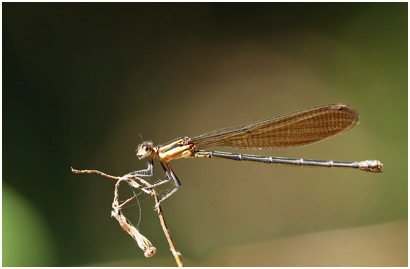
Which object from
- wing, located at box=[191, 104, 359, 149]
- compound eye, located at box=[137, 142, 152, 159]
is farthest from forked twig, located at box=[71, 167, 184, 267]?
wing, located at box=[191, 104, 359, 149]

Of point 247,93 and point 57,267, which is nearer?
point 57,267

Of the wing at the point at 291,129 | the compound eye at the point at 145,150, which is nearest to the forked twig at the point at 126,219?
the compound eye at the point at 145,150

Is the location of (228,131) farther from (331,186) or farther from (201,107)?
(331,186)

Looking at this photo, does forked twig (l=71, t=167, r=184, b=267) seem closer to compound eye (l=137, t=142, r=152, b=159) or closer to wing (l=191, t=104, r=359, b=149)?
compound eye (l=137, t=142, r=152, b=159)

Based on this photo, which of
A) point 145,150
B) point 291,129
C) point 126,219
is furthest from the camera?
point 291,129

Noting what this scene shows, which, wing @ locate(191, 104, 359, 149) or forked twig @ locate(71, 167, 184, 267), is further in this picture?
wing @ locate(191, 104, 359, 149)

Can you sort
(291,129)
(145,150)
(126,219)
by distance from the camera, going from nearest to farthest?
(126,219) → (145,150) → (291,129)

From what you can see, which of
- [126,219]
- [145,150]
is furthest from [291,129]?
[126,219]

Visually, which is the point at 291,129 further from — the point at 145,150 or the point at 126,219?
the point at 126,219

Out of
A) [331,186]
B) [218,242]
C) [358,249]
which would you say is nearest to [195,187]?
[218,242]

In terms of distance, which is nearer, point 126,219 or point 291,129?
point 126,219

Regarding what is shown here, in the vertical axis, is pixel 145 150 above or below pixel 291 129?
above
